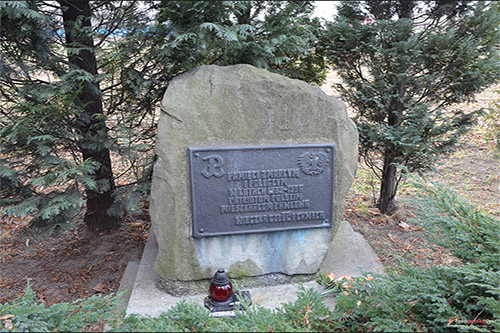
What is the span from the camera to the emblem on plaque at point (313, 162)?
2.87m

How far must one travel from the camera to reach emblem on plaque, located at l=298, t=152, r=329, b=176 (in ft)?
9.40

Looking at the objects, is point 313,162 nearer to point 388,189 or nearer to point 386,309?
point 386,309

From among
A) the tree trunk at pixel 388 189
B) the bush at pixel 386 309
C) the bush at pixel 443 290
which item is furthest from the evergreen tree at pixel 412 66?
the bush at pixel 386 309

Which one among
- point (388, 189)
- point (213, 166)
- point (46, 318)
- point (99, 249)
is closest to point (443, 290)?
point (213, 166)

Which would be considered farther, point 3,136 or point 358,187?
point 358,187

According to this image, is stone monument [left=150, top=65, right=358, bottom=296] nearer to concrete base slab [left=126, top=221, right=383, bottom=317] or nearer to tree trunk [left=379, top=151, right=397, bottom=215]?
concrete base slab [left=126, top=221, right=383, bottom=317]

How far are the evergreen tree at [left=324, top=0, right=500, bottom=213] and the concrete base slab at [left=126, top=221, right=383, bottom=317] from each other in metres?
0.91

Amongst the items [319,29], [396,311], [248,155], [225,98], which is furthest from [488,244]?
[319,29]

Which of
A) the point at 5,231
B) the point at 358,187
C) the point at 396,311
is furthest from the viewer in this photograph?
the point at 358,187

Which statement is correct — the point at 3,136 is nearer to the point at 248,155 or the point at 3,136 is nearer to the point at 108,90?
the point at 108,90

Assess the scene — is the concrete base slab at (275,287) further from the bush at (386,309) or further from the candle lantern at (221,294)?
the bush at (386,309)

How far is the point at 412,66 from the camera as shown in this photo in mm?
3930

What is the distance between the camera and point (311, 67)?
4.32 meters

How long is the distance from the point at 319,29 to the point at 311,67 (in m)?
0.40
